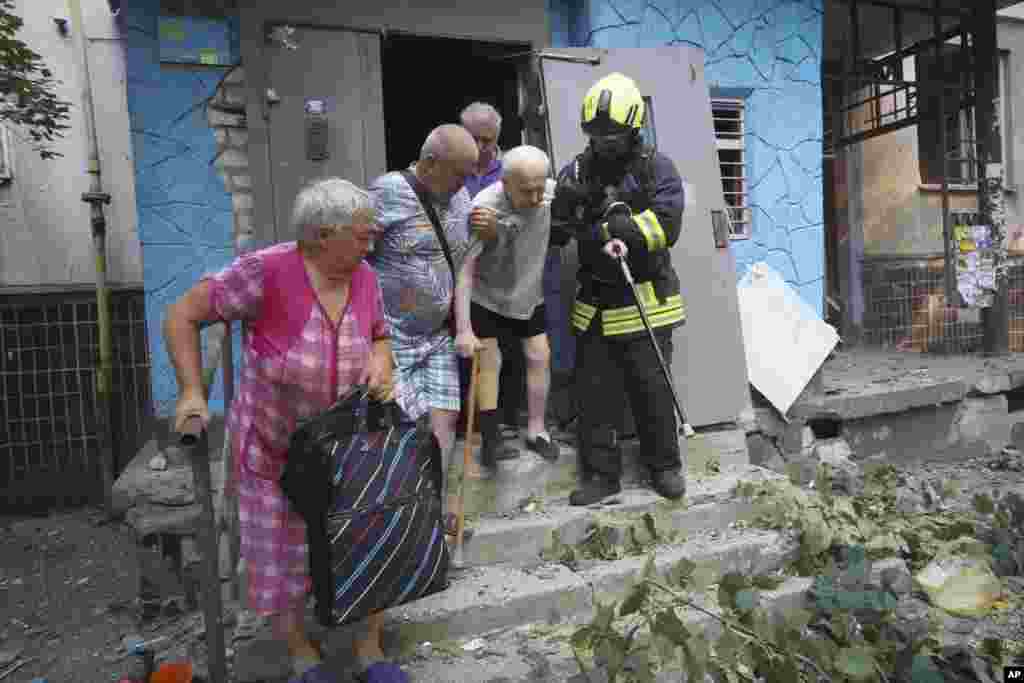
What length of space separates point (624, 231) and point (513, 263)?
0.54m

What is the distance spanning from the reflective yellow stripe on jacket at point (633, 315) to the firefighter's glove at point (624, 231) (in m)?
0.27

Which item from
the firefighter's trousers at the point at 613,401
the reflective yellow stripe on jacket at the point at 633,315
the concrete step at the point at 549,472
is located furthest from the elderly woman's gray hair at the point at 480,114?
the concrete step at the point at 549,472

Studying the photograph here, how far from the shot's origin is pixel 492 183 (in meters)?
3.78

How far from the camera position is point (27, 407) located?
585 cm

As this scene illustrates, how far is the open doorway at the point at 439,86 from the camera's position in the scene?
16.8 feet

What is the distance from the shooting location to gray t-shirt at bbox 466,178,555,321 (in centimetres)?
340

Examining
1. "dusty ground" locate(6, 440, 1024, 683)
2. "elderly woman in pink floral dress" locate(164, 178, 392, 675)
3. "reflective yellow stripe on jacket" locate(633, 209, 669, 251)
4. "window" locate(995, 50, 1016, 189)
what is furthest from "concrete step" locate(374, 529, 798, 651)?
"window" locate(995, 50, 1016, 189)

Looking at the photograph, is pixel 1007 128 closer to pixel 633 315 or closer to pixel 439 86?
pixel 439 86

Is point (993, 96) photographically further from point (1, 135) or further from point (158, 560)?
point (1, 135)

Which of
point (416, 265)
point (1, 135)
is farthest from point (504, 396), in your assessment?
point (1, 135)

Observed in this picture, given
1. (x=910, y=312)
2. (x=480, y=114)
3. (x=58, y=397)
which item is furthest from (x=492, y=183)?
(x=910, y=312)

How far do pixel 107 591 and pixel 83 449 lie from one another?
2129 mm

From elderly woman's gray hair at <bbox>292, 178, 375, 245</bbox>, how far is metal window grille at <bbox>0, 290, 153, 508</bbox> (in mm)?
4253

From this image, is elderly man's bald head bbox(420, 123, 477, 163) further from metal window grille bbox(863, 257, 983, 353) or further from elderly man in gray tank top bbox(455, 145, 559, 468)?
metal window grille bbox(863, 257, 983, 353)
